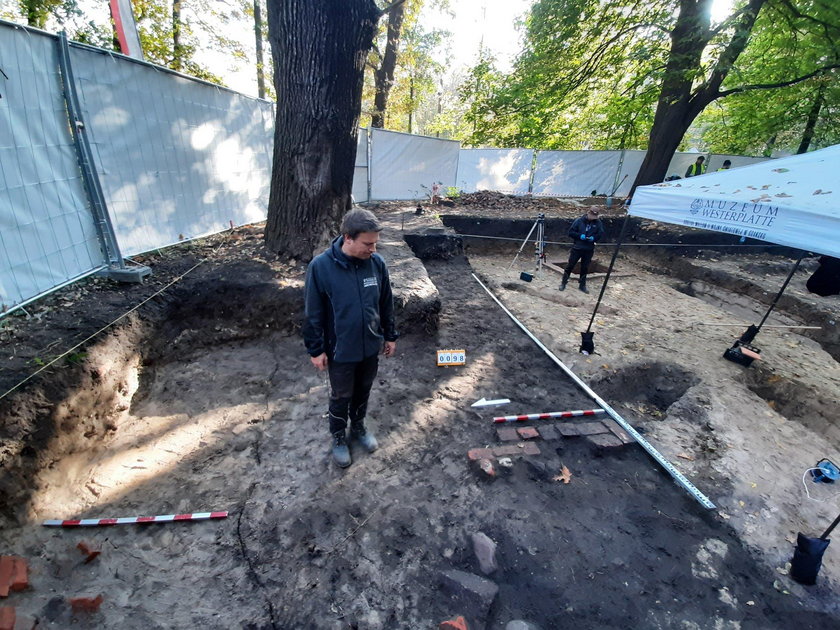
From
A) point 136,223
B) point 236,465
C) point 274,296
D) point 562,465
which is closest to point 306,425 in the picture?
point 236,465

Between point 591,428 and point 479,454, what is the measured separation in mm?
1183

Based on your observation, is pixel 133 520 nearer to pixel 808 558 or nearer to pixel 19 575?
pixel 19 575

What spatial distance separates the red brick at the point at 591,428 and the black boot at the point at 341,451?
2.09m

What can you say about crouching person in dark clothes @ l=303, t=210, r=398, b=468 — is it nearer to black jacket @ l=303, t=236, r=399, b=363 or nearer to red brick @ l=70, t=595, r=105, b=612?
black jacket @ l=303, t=236, r=399, b=363

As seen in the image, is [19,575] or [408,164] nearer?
[19,575]

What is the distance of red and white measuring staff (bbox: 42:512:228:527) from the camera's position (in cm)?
231

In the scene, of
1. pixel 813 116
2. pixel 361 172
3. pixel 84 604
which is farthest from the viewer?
pixel 813 116

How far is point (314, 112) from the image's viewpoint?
15.3 feet

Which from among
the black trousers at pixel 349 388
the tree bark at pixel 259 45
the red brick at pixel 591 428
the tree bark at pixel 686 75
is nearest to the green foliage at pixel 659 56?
the tree bark at pixel 686 75

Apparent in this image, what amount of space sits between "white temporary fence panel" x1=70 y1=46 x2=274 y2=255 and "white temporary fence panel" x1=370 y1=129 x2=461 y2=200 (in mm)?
4658

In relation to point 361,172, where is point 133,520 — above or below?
below

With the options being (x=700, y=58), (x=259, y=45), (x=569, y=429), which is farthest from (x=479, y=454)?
(x=259, y=45)

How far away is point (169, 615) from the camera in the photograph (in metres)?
1.92

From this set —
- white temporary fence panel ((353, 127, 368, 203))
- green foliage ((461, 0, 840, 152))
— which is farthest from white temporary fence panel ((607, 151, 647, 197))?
white temporary fence panel ((353, 127, 368, 203))
